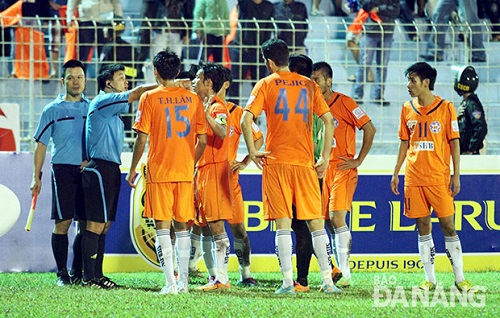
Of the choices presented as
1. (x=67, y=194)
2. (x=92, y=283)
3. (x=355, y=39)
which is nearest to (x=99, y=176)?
(x=67, y=194)

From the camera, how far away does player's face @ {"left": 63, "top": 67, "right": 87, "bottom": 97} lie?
33.5 ft

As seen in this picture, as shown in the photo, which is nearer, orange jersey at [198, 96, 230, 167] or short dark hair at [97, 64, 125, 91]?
orange jersey at [198, 96, 230, 167]

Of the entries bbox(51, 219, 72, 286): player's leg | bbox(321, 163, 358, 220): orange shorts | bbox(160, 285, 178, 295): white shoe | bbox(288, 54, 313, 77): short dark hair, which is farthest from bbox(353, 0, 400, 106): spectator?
bbox(160, 285, 178, 295): white shoe

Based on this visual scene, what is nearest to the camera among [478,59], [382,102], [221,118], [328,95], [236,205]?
[221,118]

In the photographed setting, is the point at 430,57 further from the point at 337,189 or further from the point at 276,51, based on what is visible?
the point at 276,51

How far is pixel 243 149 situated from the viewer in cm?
1330

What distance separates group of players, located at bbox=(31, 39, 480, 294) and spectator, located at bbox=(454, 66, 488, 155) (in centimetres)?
196

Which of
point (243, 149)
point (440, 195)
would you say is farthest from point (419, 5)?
point (440, 195)

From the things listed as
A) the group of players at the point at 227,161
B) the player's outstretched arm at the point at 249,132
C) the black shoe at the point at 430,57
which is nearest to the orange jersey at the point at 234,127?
the group of players at the point at 227,161

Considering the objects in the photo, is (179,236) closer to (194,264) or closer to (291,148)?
(291,148)

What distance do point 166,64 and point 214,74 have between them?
3.02ft

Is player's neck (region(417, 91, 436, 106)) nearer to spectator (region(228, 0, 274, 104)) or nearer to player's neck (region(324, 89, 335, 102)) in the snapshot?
player's neck (region(324, 89, 335, 102))

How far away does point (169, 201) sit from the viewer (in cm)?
912

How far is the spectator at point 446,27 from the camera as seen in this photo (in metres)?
13.1
